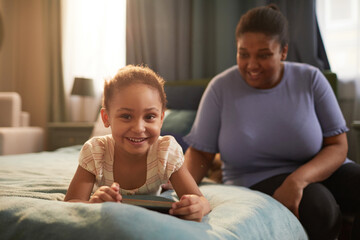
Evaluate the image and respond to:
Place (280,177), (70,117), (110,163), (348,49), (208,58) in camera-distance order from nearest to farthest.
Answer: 1. (110,163)
2. (280,177)
3. (348,49)
4. (208,58)
5. (70,117)

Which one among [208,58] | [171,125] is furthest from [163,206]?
[208,58]

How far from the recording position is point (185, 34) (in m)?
2.71

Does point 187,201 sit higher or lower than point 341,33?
lower

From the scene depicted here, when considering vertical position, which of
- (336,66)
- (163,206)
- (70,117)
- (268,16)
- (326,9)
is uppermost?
(326,9)

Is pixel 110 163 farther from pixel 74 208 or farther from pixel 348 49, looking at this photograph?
pixel 348 49

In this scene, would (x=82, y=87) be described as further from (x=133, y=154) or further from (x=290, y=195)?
(x=133, y=154)

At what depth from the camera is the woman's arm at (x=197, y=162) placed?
1.22 meters

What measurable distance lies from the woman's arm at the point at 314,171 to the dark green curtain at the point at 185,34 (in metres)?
1.46

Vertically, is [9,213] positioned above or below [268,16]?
below

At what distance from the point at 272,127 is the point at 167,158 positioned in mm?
561

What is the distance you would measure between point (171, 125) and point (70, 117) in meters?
2.24

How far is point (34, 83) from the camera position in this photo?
4367mm

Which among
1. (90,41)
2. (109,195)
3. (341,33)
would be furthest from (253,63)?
(90,41)

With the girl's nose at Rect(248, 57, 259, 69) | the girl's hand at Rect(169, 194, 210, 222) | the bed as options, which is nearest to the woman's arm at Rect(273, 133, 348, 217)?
the bed
